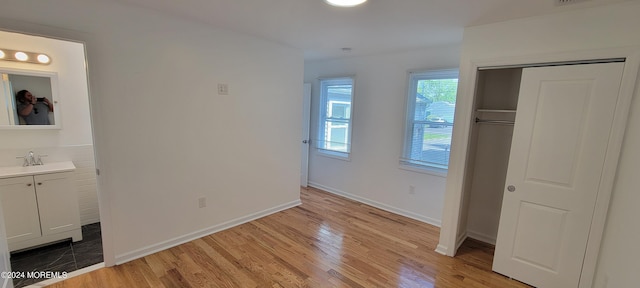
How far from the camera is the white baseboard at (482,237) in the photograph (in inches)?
123

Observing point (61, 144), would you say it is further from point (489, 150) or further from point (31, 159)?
point (489, 150)

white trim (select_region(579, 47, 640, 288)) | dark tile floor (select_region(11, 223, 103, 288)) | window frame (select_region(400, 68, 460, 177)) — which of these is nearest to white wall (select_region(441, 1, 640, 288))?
white trim (select_region(579, 47, 640, 288))

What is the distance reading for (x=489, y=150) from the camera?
10.1ft

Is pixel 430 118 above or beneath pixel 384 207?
above

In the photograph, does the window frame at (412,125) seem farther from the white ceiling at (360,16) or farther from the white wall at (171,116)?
the white wall at (171,116)

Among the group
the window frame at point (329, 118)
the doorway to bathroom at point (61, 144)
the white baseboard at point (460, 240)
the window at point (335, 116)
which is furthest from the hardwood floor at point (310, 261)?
the window at point (335, 116)

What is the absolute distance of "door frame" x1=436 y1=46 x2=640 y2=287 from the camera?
1.86 m

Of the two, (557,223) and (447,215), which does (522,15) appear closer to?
(557,223)

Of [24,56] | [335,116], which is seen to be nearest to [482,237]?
[335,116]

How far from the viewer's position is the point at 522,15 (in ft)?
7.13

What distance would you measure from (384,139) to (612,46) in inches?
96.8

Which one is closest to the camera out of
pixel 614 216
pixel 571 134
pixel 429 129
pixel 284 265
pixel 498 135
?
pixel 614 216

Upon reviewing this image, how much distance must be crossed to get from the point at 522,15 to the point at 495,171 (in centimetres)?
169

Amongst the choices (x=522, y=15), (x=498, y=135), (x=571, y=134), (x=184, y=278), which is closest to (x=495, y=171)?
(x=498, y=135)
